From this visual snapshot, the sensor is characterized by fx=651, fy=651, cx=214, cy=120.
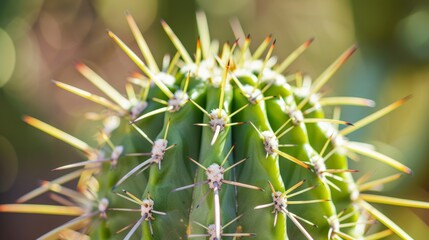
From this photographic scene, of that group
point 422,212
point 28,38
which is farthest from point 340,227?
point 28,38

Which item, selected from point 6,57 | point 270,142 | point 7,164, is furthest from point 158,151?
point 7,164

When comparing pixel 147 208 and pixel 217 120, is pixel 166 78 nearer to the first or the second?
pixel 217 120

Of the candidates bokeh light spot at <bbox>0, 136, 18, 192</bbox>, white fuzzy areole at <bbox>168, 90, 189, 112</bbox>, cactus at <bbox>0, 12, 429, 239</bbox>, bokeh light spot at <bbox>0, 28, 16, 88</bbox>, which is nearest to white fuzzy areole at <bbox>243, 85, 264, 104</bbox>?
cactus at <bbox>0, 12, 429, 239</bbox>

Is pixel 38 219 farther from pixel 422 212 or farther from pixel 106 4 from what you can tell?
pixel 422 212

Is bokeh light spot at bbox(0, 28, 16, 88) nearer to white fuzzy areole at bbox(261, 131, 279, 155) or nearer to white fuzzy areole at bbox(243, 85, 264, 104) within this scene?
white fuzzy areole at bbox(243, 85, 264, 104)

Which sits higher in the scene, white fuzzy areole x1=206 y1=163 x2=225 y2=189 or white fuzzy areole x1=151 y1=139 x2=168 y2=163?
white fuzzy areole x1=151 y1=139 x2=168 y2=163

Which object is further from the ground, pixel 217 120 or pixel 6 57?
pixel 6 57

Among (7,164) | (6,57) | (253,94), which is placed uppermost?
(6,57)

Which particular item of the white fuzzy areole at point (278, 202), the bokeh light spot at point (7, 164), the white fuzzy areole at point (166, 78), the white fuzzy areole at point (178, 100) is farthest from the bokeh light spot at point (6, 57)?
the white fuzzy areole at point (278, 202)
